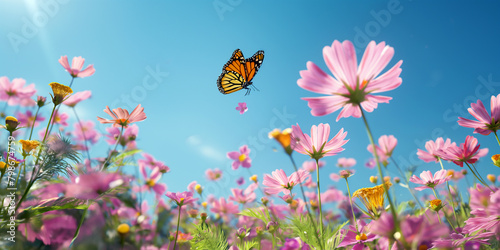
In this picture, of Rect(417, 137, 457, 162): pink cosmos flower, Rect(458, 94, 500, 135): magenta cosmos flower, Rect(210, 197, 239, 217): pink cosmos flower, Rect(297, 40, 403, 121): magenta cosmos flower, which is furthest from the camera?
Rect(210, 197, 239, 217): pink cosmos flower

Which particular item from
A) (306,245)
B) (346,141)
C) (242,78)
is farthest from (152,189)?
(242,78)

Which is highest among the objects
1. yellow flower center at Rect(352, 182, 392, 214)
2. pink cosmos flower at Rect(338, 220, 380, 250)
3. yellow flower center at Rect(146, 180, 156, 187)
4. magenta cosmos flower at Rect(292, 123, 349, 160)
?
yellow flower center at Rect(146, 180, 156, 187)

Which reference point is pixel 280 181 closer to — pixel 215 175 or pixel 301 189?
pixel 301 189

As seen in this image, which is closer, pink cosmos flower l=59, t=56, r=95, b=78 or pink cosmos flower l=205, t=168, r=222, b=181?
pink cosmos flower l=59, t=56, r=95, b=78

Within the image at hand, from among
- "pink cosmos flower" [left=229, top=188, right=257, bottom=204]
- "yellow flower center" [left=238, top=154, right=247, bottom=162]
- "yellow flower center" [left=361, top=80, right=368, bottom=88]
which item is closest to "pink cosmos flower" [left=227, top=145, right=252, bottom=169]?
"yellow flower center" [left=238, top=154, right=247, bottom=162]

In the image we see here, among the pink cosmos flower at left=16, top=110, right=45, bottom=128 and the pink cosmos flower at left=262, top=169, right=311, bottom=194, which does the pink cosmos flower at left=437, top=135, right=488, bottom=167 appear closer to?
the pink cosmos flower at left=262, top=169, right=311, bottom=194

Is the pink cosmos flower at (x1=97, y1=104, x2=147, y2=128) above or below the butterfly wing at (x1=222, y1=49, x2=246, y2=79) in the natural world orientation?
below

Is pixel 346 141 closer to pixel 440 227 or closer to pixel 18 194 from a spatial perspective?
pixel 440 227

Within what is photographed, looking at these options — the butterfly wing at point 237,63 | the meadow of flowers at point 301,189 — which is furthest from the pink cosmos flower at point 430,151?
the butterfly wing at point 237,63

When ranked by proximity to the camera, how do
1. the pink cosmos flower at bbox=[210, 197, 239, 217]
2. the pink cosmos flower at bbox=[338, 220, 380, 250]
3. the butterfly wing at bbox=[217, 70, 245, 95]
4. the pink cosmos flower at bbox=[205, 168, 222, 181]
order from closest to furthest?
the pink cosmos flower at bbox=[338, 220, 380, 250] < the pink cosmos flower at bbox=[210, 197, 239, 217] < the pink cosmos flower at bbox=[205, 168, 222, 181] < the butterfly wing at bbox=[217, 70, 245, 95]
